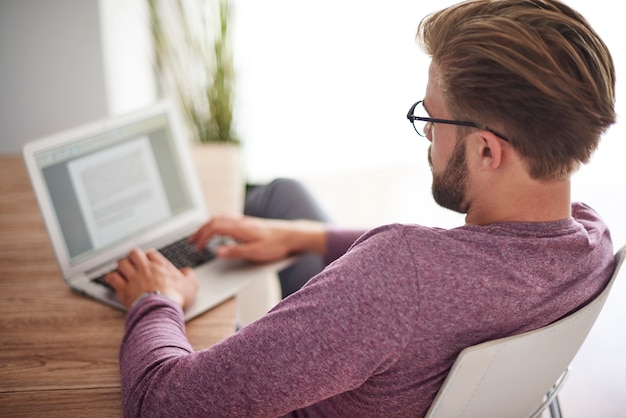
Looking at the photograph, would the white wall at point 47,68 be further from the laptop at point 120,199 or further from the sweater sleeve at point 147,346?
the sweater sleeve at point 147,346

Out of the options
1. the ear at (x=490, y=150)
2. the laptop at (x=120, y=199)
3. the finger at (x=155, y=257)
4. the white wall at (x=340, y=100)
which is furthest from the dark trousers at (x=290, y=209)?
the white wall at (x=340, y=100)

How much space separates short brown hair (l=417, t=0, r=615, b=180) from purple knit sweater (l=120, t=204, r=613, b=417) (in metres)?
0.13

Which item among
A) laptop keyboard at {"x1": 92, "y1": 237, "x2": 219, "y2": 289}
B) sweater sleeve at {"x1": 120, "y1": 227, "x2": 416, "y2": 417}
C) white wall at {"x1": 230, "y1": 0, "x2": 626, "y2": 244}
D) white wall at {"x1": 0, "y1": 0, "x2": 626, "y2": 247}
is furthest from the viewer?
white wall at {"x1": 230, "y1": 0, "x2": 626, "y2": 244}

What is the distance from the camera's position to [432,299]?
2.83 feet

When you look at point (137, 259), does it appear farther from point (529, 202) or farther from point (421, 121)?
point (529, 202)

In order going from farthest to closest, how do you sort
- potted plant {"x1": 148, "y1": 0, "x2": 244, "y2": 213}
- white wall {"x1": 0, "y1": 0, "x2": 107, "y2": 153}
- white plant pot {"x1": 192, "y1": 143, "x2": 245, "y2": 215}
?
1. potted plant {"x1": 148, "y1": 0, "x2": 244, "y2": 213}
2. white wall {"x1": 0, "y1": 0, "x2": 107, "y2": 153}
3. white plant pot {"x1": 192, "y1": 143, "x2": 245, "y2": 215}

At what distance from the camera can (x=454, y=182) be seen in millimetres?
995

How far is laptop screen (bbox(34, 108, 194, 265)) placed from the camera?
4.53ft

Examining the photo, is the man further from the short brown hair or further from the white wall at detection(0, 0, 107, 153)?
the white wall at detection(0, 0, 107, 153)

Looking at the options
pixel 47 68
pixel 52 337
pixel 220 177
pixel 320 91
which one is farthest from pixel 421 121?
pixel 320 91

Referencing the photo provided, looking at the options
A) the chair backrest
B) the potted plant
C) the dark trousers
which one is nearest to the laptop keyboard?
the dark trousers

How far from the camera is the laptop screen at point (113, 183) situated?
1.38 m

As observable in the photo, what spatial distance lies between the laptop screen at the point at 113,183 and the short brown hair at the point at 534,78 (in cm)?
85

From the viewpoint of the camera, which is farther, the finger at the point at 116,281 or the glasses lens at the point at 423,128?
the finger at the point at 116,281
